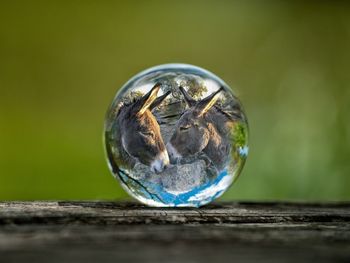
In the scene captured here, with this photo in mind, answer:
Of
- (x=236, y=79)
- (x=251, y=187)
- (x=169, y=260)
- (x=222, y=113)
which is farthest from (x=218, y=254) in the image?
(x=236, y=79)

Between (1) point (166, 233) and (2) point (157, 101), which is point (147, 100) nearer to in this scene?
(2) point (157, 101)

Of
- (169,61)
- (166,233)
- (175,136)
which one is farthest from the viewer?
(169,61)

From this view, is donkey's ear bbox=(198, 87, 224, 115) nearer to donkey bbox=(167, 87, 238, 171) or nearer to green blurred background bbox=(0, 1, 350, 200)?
donkey bbox=(167, 87, 238, 171)

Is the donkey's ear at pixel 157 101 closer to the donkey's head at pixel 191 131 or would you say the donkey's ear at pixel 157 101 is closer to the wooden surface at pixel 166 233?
the donkey's head at pixel 191 131

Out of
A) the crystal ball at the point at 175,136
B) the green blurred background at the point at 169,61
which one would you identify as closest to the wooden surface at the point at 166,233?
the crystal ball at the point at 175,136

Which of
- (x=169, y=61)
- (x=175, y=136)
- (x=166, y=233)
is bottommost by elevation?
(x=166, y=233)

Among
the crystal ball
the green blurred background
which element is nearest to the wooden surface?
the crystal ball

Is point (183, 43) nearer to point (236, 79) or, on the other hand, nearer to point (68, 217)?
point (236, 79)

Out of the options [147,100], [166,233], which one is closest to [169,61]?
[147,100]
